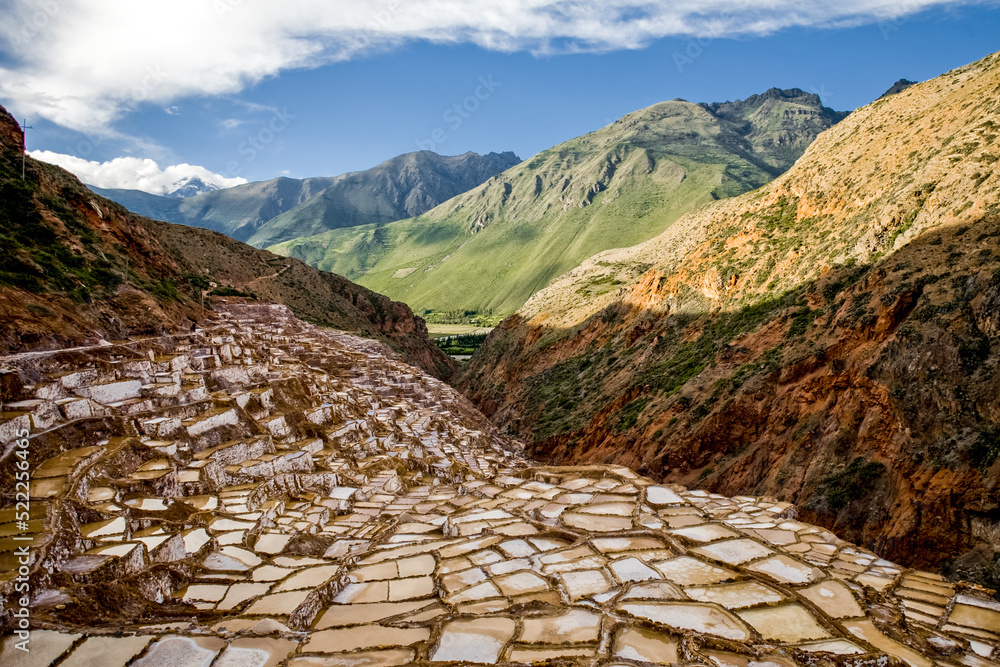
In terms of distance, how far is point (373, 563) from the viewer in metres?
6.83

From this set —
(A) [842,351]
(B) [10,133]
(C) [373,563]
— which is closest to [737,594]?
(C) [373,563]

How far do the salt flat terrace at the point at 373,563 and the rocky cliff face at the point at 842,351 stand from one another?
289 cm

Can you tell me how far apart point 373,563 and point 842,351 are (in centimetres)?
1573

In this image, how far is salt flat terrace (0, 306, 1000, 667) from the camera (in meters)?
4.78

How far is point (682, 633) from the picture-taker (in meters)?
4.87

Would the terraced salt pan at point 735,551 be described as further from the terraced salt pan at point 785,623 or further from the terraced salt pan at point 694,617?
the terraced salt pan at point 694,617

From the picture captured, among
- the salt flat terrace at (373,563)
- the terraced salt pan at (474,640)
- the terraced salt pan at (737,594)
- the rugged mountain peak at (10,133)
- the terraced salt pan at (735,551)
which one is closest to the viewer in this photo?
the terraced salt pan at (474,640)

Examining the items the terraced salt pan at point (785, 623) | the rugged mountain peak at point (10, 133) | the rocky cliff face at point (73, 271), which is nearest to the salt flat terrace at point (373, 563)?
the terraced salt pan at point (785, 623)

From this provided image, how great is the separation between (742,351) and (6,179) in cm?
2864

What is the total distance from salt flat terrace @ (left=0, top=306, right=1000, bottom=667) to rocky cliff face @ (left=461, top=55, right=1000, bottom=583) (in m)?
2.89

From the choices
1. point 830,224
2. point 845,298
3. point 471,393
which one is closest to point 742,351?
point 845,298

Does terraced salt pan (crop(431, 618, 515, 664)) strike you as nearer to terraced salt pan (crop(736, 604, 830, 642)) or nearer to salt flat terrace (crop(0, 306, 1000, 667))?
salt flat terrace (crop(0, 306, 1000, 667))

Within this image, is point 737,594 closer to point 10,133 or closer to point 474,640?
point 474,640

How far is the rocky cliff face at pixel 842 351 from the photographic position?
1005 centimetres
